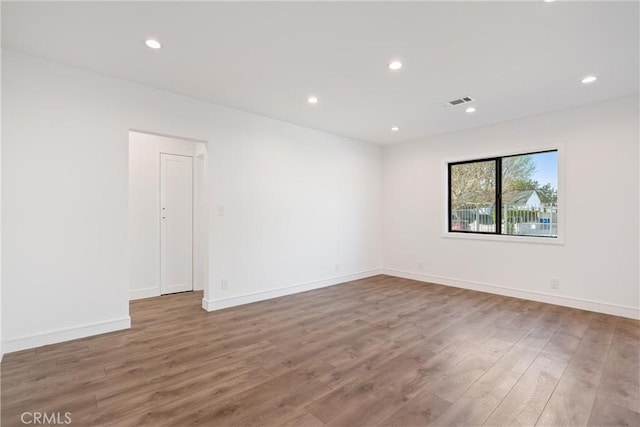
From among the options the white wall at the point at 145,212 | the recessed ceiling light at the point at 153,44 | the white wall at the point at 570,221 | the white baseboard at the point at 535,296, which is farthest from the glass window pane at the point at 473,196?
the recessed ceiling light at the point at 153,44

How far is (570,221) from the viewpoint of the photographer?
4.01 m

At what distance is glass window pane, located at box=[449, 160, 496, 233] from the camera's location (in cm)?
495

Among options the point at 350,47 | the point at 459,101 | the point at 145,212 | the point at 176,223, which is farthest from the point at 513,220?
the point at 145,212

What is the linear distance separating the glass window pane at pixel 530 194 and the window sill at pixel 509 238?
14 centimetres

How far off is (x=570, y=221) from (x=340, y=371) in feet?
12.5

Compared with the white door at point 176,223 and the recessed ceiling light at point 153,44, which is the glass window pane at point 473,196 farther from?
the recessed ceiling light at point 153,44

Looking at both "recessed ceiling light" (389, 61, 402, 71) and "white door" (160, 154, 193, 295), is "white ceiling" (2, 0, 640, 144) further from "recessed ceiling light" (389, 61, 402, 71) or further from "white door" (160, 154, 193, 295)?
"white door" (160, 154, 193, 295)

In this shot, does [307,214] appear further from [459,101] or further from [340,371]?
[340,371]

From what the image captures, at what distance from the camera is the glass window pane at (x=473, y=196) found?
16.3ft

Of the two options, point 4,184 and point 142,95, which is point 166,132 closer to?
point 142,95

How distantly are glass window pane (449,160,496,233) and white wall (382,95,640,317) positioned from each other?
0.26 meters

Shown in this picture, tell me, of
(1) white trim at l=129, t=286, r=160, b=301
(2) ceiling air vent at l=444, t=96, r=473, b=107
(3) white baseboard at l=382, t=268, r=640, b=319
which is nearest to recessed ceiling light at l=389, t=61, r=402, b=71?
(2) ceiling air vent at l=444, t=96, r=473, b=107
